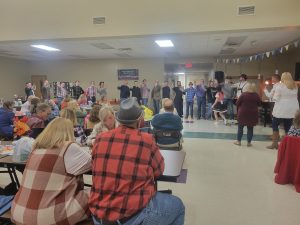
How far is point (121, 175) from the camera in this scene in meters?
1.44

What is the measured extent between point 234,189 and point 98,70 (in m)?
11.6

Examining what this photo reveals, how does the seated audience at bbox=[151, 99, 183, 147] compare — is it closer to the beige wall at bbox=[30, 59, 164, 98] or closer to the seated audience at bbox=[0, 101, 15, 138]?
the seated audience at bbox=[0, 101, 15, 138]

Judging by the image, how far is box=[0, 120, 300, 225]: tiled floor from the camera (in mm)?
2623

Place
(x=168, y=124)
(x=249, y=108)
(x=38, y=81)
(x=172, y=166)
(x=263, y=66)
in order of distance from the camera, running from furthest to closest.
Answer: (x=38, y=81)
(x=263, y=66)
(x=249, y=108)
(x=168, y=124)
(x=172, y=166)

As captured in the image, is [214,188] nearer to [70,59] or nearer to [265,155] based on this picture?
[265,155]

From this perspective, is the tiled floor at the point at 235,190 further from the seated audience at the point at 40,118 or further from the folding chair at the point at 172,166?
the seated audience at the point at 40,118

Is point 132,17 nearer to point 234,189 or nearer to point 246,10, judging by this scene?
point 246,10

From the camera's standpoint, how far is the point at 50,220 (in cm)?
155

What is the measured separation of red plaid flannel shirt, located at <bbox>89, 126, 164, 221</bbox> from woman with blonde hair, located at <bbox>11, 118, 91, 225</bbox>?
161 millimetres

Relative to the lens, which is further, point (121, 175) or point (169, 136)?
point (169, 136)

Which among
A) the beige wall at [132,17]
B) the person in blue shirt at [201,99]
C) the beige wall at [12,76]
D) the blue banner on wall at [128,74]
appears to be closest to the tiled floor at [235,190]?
the beige wall at [132,17]

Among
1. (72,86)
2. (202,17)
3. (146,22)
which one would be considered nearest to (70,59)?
(72,86)

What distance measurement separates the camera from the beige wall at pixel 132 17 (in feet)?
19.6

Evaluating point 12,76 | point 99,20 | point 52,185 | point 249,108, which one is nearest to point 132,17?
point 99,20
